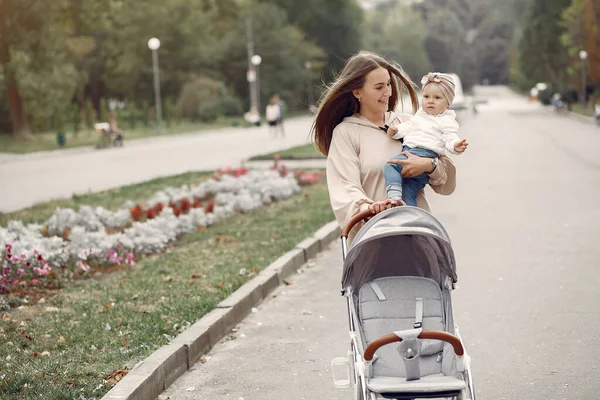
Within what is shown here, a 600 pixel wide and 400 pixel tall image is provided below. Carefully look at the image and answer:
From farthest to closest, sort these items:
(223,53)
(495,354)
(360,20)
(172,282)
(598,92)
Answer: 1. (360,20)
2. (223,53)
3. (598,92)
4. (172,282)
5. (495,354)

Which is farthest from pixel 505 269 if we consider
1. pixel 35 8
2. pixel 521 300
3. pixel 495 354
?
pixel 35 8

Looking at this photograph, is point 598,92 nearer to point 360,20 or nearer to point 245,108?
point 245,108

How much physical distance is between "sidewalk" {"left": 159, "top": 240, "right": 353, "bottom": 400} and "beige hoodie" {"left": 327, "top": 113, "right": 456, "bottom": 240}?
1381 millimetres

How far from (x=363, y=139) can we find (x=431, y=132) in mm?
332

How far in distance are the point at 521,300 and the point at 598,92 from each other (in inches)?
2324

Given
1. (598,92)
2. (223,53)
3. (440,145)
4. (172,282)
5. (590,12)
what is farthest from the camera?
(223,53)

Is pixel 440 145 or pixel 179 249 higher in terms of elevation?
pixel 440 145

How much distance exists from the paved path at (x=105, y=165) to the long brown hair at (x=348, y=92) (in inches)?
418

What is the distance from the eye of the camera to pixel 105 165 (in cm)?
2452

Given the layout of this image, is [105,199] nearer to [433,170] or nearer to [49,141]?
[433,170]

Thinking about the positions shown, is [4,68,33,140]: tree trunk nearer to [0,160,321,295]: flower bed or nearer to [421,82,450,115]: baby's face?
[0,160,321,295]: flower bed

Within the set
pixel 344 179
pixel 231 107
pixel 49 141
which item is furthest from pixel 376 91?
pixel 231 107

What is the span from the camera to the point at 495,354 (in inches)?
232

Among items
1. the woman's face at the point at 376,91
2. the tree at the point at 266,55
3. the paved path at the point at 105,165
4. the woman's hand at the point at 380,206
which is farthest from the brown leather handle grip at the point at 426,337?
the tree at the point at 266,55
